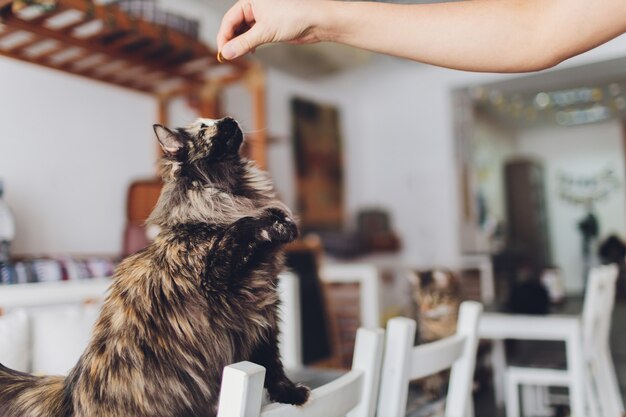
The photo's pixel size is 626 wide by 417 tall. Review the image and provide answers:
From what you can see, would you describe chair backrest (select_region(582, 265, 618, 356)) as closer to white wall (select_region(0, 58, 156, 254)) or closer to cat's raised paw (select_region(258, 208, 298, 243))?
cat's raised paw (select_region(258, 208, 298, 243))

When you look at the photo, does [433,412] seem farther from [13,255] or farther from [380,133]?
[380,133]

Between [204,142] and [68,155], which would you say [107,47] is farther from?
[204,142]

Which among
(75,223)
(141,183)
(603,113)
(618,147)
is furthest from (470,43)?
(618,147)

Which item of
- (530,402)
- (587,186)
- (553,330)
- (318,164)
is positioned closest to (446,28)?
(553,330)

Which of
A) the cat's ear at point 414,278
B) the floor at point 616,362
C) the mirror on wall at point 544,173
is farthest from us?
the mirror on wall at point 544,173

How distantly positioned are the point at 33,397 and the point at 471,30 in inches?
27.4

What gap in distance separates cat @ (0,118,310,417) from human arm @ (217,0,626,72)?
15 cm

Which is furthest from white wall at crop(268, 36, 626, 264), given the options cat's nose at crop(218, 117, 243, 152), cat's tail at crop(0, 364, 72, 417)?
cat's tail at crop(0, 364, 72, 417)

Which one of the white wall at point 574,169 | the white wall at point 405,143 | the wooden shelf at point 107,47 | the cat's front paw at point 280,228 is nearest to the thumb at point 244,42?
the cat's front paw at point 280,228

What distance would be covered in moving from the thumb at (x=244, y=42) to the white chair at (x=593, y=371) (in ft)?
6.90

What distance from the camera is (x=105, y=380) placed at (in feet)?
1.92

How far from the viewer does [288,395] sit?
662 millimetres

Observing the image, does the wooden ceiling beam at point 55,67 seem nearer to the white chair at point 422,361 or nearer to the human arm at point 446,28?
the human arm at point 446,28

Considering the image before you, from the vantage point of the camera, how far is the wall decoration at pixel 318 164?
193 inches
